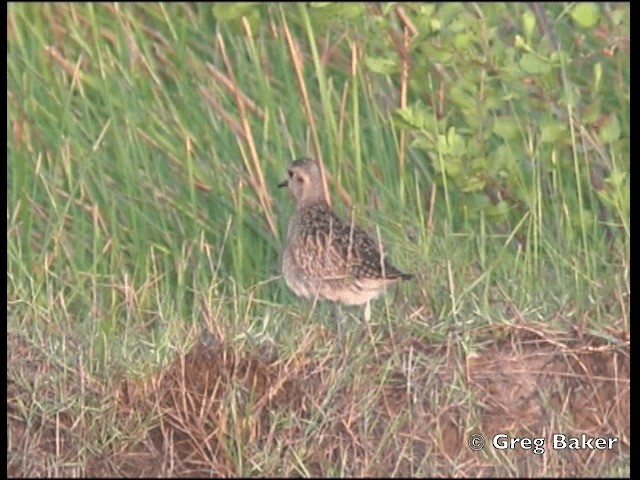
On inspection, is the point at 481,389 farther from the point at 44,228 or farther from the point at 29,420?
the point at 44,228

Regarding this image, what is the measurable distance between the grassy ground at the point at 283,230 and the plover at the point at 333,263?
0.10 metres

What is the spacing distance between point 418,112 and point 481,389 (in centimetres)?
138

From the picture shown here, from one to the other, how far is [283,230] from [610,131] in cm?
142

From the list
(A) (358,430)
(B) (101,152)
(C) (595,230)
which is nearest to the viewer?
(A) (358,430)

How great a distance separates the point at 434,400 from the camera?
6.88m

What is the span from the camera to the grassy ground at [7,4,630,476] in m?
6.80

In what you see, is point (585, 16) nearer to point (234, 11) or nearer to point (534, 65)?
point (534, 65)

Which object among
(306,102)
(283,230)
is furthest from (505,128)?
(283,230)

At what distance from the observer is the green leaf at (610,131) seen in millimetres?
8070

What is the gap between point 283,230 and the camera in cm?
848

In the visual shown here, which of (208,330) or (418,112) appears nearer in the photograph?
(208,330)

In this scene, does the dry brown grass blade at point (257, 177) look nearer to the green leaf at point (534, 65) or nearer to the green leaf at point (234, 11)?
the green leaf at point (234, 11)

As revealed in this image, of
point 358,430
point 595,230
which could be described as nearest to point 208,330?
point 358,430

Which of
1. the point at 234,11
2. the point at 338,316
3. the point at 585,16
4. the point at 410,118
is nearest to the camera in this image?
the point at 338,316
